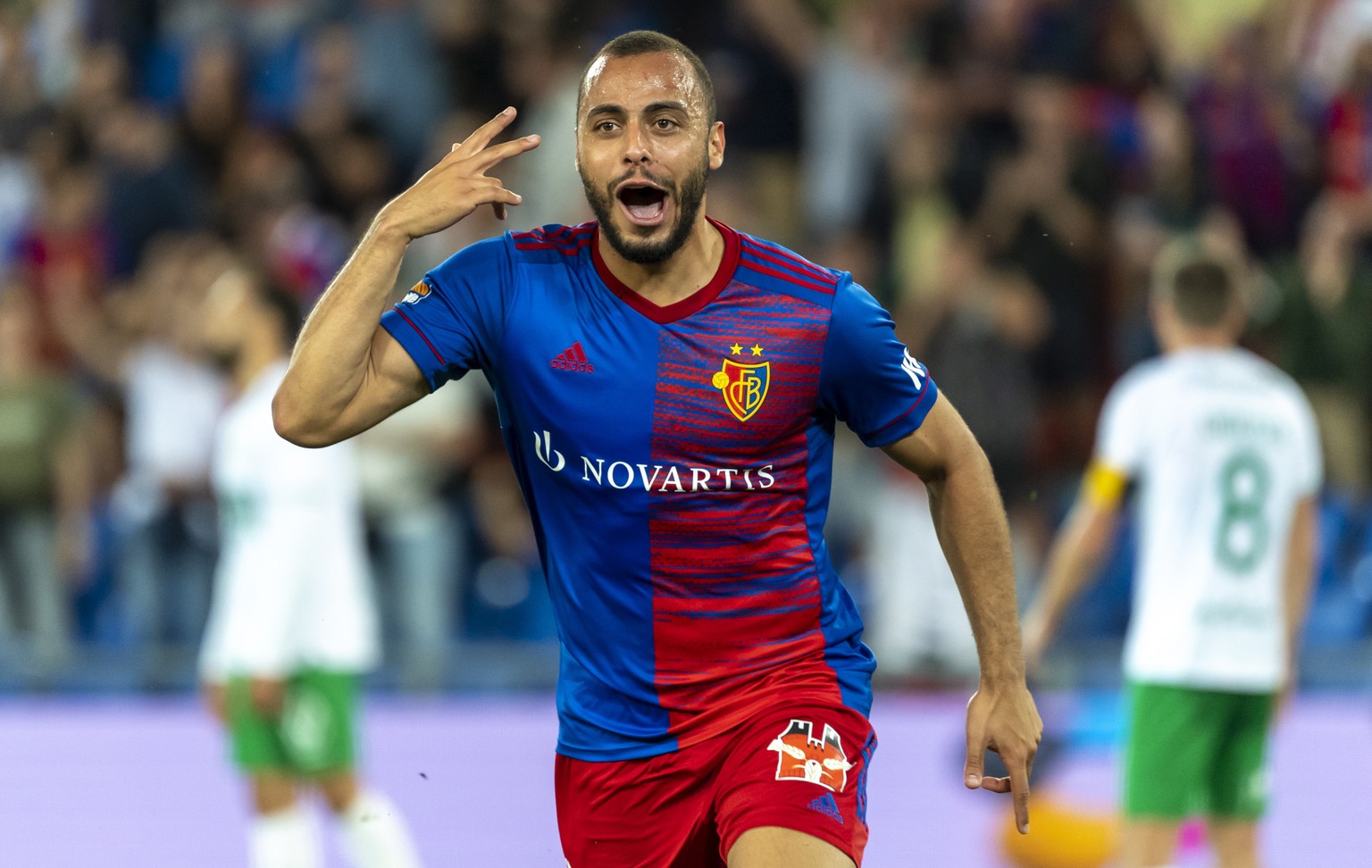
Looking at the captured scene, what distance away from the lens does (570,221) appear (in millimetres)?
10648

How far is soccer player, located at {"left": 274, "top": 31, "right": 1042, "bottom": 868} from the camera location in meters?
3.80

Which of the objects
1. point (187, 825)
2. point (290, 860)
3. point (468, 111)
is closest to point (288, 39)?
point (468, 111)

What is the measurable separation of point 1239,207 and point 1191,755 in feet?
20.9

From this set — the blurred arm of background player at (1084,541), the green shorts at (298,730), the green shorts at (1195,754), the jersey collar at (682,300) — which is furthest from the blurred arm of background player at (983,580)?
the green shorts at (298,730)

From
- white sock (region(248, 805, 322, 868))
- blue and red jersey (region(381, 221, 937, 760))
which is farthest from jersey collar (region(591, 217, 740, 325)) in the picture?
white sock (region(248, 805, 322, 868))

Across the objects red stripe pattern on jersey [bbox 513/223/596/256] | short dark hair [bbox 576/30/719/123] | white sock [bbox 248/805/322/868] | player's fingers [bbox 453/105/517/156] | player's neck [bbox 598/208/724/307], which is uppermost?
short dark hair [bbox 576/30/719/123]

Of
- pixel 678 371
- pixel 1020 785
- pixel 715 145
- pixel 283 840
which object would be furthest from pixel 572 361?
pixel 283 840

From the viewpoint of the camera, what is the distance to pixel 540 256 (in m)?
3.98

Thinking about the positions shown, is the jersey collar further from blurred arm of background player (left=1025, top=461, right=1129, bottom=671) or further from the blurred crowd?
the blurred crowd

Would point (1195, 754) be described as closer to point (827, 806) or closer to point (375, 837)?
point (827, 806)

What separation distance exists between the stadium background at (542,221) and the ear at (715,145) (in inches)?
225

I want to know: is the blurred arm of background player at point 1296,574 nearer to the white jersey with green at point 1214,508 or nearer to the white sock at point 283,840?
the white jersey with green at point 1214,508

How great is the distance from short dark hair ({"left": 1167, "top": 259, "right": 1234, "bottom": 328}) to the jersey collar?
2686mm

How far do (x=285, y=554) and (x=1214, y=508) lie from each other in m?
3.17
